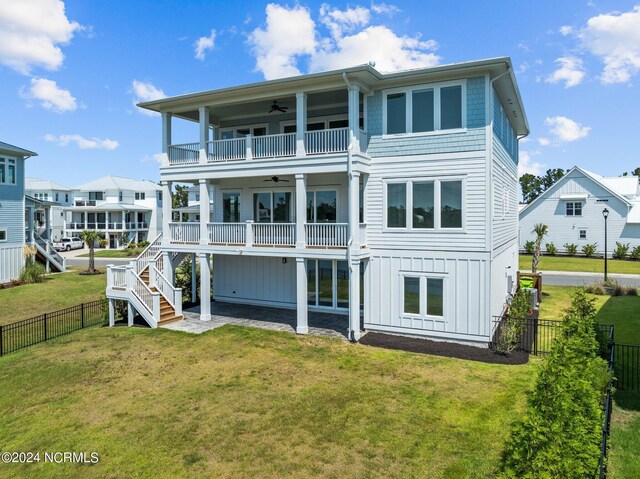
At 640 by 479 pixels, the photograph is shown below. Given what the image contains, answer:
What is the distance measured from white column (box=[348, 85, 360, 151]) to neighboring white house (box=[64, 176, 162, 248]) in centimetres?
4764

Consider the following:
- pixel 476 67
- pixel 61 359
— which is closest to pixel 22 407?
pixel 61 359

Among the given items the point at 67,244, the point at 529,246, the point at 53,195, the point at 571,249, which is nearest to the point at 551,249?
the point at 571,249

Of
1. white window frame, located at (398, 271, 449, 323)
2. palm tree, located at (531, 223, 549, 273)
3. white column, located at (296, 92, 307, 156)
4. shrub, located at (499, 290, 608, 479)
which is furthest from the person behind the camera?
palm tree, located at (531, 223, 549, 273)

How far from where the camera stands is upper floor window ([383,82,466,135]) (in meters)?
12.9

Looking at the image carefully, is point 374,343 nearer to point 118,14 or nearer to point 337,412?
point 337,412

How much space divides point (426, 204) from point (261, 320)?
7893mm

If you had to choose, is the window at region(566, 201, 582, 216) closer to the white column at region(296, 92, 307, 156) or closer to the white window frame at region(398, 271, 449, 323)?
the white window frame at region(398, 271, 449, 323)

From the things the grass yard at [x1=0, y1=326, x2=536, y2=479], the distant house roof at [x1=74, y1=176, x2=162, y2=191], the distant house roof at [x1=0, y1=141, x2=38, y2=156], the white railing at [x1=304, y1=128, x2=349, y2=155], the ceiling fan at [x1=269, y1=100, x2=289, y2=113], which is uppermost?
the distant house roof at [x1=74, y1=176, x2=162, y2=191]

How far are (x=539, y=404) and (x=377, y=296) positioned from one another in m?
8.40

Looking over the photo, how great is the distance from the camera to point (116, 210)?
54.1 meters

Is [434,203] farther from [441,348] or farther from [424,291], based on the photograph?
[441,348]

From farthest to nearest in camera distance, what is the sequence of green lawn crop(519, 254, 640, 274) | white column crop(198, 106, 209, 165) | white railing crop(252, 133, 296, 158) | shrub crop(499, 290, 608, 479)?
green lawn crop(519, 254, 640, 274) < white column crop(198, 106, 209, 165) < white railing crop(252, 133, 296, 158) < shrub crop(499, 290, 608, 479)

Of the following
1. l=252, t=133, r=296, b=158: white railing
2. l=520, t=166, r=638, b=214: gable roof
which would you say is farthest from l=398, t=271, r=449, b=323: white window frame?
l=520, t=166, r=638, b=214: gable roof

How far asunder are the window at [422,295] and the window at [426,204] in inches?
67.1
